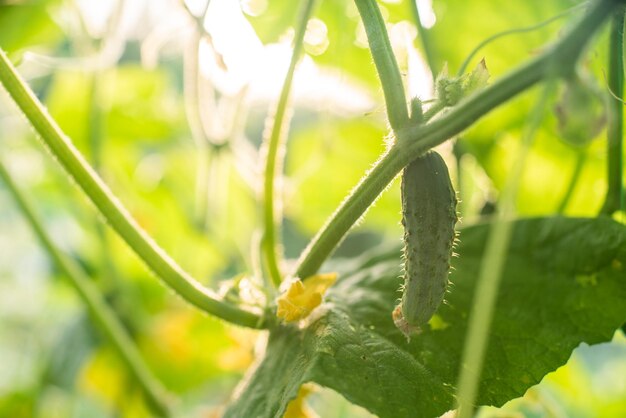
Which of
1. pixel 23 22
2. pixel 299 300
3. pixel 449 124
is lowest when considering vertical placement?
pixel 299 300

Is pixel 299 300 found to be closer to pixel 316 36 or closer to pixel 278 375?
pixel 278 375

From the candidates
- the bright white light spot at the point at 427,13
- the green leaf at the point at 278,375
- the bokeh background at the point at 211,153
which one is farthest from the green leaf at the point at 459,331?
the bright white light spot at the point at 427,13

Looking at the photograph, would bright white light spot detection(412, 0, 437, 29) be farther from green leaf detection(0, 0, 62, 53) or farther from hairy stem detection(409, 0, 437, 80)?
green leaf detection(0, 0, 62, 53)

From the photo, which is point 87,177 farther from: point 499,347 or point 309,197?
point 309,197

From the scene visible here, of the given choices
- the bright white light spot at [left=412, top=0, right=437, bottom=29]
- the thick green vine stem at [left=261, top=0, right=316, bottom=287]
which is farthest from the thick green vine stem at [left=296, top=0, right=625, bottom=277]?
the bright white light spot at [left=412, top=0, right=437, bottom=29]

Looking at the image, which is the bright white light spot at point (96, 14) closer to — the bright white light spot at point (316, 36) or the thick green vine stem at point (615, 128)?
the bright white light spot at point (316, 36)

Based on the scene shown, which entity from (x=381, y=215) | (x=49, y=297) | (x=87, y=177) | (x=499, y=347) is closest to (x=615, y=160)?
(x=499, y=347)

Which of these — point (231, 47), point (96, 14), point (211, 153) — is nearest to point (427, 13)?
point (231, 47)
